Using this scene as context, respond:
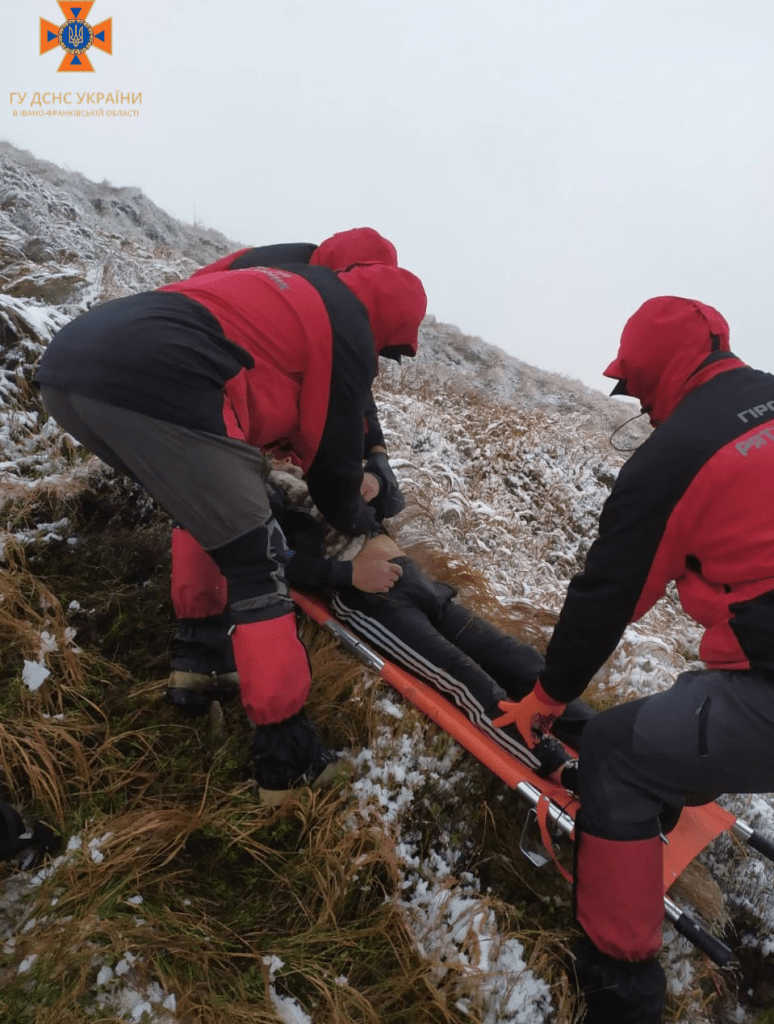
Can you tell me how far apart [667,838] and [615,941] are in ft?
2.07

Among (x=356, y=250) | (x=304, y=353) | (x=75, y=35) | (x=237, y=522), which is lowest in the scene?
(x=237, y=522)

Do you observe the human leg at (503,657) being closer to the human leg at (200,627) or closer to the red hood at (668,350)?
the human leg at (200,627)

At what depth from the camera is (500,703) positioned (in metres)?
2.86

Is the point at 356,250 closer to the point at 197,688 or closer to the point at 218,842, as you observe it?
the point at 197,688

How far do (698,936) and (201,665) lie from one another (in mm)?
2240

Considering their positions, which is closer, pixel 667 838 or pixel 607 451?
pixel 667 838

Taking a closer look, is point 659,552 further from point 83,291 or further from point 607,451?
point 607,451

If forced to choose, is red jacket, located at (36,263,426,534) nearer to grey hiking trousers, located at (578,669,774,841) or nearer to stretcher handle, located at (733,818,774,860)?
grey hiking trousers, located at (578,669,774,841)

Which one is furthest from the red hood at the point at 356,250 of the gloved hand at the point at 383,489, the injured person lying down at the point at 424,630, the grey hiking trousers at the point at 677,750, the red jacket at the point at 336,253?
the grey hiking trousers at the point at 677,750

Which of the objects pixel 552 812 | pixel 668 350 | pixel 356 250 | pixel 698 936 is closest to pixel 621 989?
pixel 698 936

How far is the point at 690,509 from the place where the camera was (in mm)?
1940

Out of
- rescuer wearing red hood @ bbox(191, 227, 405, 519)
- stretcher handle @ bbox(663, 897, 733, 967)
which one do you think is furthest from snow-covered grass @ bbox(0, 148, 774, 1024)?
rescuer wearing red hood @ bbox(191, 227, 405, 519)

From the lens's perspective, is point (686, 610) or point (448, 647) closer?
point (686, 610)

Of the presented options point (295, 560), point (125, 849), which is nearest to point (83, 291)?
point (295, 560)
